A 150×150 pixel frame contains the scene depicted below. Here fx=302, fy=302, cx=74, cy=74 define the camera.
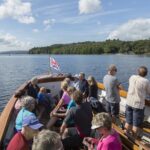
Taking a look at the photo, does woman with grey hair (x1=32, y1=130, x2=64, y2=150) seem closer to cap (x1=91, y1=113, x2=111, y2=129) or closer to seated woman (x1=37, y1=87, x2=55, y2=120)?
cap (x1=91, y1=113, x2=111, y2=129)

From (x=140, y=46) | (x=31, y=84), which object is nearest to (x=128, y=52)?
(x=140, y=46)

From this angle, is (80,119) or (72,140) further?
(72,140)

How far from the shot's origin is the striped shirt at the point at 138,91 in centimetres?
519

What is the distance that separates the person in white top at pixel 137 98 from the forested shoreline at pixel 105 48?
95758mm

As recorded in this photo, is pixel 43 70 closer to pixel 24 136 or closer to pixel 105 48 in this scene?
pixel 24 136

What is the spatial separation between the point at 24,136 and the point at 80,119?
1373mm

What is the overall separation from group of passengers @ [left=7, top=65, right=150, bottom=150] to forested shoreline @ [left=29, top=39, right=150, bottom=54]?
94.9 meters

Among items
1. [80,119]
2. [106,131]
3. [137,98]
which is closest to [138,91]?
[137,98]

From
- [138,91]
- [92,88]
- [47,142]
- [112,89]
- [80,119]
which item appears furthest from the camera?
[92,88]

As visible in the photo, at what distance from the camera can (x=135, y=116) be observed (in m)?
5.38

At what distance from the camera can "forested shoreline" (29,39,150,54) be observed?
103750 millimetres

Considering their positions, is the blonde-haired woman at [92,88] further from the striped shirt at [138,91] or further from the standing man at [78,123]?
the standing man at [78,123]

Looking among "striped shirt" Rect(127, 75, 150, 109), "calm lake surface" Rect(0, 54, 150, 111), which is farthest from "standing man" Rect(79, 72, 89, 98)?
"calm lake surface" Rect(0, 54, 150, 111)

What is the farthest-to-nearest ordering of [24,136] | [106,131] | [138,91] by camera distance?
[138,91], [106,131], [24,136]
